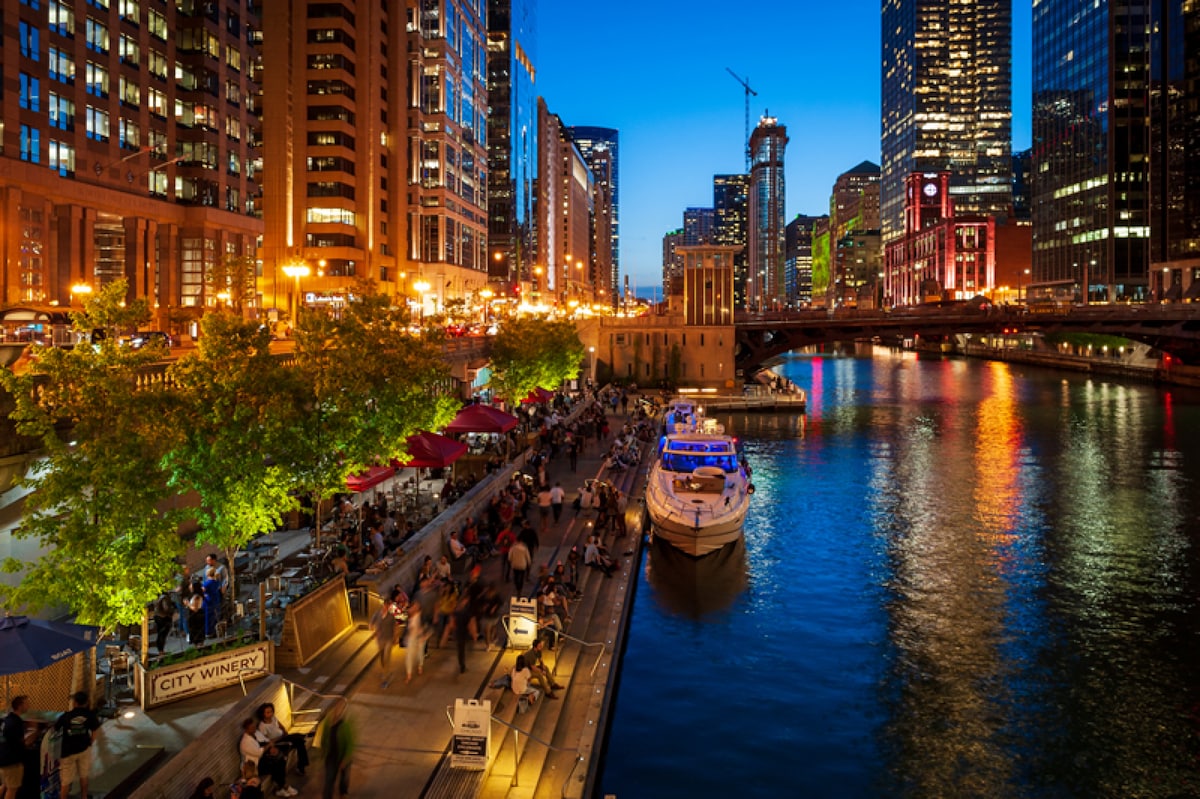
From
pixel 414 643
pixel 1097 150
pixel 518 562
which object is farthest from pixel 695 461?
pixel 1097 150

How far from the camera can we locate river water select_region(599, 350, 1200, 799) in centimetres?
2059

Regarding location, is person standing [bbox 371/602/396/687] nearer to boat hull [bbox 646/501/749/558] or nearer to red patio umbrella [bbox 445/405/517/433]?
boat hull [bbox 646/501/749/558]

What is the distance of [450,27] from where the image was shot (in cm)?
11300

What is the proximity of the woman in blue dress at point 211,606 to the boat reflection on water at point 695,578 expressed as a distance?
1537cm

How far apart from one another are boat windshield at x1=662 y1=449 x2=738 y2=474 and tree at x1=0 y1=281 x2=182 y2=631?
28.0 metres

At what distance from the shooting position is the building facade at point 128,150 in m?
58.4

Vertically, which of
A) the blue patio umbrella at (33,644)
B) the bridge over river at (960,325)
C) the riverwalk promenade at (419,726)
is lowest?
the riverwalk promenade at (419,726)

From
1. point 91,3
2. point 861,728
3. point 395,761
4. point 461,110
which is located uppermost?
point 461,110

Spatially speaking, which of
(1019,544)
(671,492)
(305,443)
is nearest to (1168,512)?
(1019,544)

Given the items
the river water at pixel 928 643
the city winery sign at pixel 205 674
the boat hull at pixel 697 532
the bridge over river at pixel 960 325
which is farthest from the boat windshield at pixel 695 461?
the bridge over river at pixel 960 325

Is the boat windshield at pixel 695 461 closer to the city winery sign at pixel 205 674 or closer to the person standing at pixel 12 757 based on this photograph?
the city winery sign at pixel 205 674

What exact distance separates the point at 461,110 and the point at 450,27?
10334mm

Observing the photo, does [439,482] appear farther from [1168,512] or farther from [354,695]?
[1168,512]

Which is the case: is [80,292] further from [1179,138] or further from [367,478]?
[1179,138]
